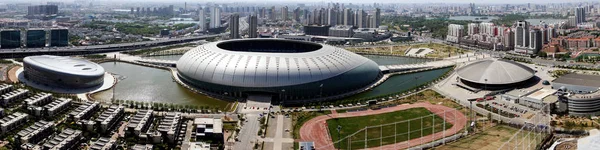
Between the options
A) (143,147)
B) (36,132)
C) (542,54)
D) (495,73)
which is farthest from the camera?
(542,54)

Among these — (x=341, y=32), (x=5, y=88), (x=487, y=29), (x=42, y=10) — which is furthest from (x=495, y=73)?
(x=42, y=10)

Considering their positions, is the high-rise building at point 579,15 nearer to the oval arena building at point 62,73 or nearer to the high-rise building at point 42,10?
the oval arena building at point 62,73

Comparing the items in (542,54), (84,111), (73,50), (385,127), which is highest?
(73,50)

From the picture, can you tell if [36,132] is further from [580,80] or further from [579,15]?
[579,15]

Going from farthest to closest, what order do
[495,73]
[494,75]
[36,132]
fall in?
[495,73]
[494,75]
[36,132]

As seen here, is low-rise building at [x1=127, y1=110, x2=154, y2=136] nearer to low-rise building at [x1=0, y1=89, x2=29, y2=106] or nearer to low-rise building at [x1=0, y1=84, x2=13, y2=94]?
low-rise building at [x1=0, y1=89, x2=29, y2=106]

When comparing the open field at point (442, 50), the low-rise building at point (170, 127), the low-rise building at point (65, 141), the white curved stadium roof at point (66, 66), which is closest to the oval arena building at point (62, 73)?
the white curved stadium roof at point (66, 66)

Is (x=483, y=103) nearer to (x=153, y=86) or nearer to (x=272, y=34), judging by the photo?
(x=153, y=86)
